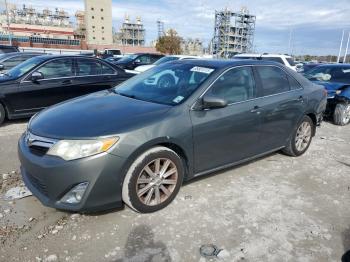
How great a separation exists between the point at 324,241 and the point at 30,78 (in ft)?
20.7

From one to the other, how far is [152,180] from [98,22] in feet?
318

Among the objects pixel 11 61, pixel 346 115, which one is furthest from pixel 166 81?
pixel 11 61

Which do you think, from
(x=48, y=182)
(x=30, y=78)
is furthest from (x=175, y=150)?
(x=30, y=78)

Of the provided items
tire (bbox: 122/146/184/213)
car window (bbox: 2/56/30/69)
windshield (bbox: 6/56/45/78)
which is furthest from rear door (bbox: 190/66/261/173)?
car window (bbox: 2/56/30/69)

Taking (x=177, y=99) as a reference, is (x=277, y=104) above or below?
below

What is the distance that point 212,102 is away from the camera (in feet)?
11.6

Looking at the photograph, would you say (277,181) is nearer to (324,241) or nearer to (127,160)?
(324,241)

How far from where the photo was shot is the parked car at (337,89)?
7.73 m

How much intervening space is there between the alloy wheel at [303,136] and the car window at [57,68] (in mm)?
5149

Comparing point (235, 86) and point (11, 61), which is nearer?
point (235, 86)

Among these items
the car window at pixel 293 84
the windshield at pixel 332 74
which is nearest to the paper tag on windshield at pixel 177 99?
the car window at pixel 293 84

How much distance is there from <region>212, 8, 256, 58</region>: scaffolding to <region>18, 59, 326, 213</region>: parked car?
6692 cm

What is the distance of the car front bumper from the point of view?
9.43 ft

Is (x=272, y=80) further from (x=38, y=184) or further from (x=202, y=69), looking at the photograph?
(x=38, y=184)
